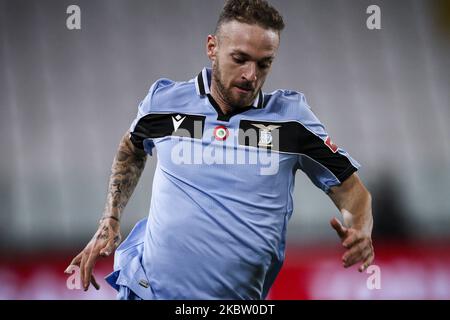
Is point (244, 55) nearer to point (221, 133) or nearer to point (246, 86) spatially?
point (246, 86)

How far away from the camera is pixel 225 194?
2143mm

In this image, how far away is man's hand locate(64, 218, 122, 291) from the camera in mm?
2137

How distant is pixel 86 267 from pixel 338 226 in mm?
844

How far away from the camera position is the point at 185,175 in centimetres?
217

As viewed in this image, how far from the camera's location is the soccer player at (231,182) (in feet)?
7.01

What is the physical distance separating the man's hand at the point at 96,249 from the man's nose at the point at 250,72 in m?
0.70
